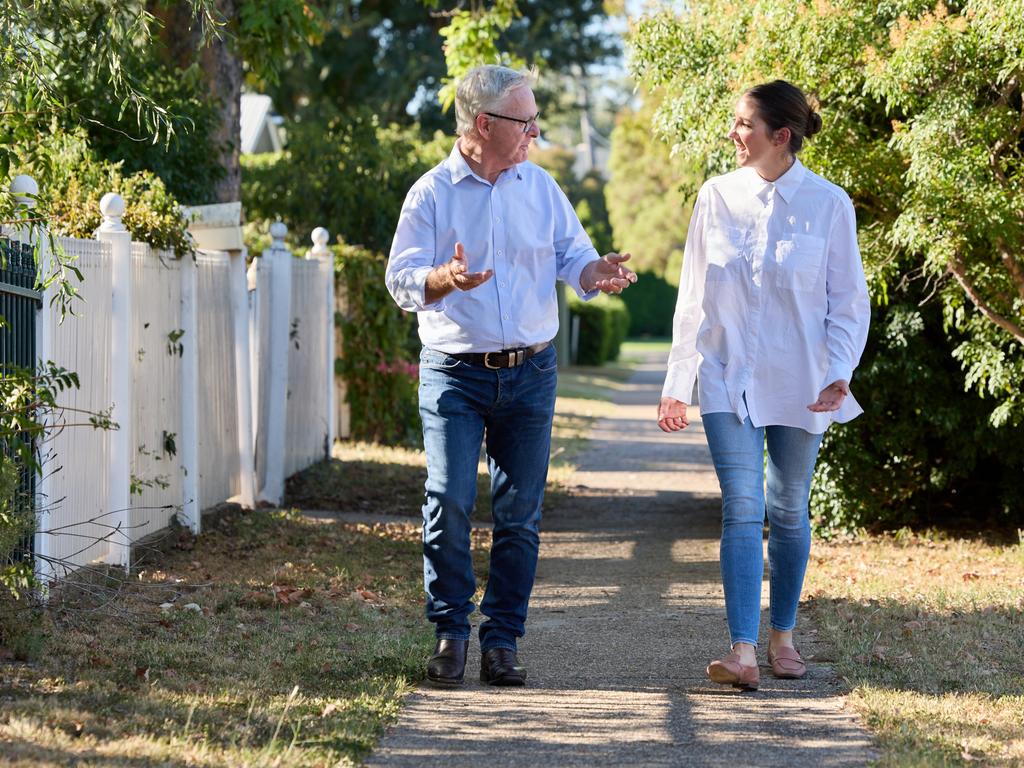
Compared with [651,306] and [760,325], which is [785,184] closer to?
[760,325]

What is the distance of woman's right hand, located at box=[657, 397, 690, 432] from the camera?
191 inches

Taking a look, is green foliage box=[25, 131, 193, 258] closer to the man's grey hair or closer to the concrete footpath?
the concrete footpath

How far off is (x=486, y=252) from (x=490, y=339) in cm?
29

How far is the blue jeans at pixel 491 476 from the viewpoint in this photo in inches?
190

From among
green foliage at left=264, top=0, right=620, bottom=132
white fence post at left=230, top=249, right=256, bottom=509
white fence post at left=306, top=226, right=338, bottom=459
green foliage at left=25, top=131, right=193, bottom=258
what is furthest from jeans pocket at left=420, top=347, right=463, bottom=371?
green foliage at left=264, top=0, right=620, bottom=132

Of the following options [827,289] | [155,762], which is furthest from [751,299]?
[155,762]

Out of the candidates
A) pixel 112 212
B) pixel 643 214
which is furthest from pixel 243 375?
pixel 643 214

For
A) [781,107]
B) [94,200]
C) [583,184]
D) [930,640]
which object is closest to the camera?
[781,107]

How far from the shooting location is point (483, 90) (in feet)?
15.6

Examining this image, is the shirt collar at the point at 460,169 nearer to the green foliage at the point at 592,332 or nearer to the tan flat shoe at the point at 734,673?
the tan flat shoe at the point at 734,673

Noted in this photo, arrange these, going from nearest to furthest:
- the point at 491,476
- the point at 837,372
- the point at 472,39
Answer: the point at 837,372, the point at 491,476, the point at 472,39

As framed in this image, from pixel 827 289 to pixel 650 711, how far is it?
1.49 meters

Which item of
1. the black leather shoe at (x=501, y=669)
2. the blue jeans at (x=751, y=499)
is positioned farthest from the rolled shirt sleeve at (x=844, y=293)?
the black leather shoe at (x=501, y=669)

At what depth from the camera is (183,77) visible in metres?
10.0
